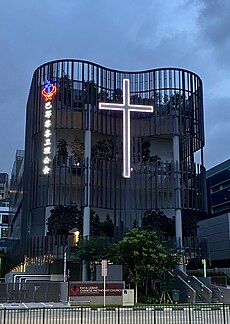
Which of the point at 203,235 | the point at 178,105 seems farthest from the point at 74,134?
the point at 203,235

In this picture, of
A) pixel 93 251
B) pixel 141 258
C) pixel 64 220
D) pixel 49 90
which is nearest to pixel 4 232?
pixel 64 220

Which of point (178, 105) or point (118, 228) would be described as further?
point (178, 105)

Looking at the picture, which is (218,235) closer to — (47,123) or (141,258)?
(47,123)

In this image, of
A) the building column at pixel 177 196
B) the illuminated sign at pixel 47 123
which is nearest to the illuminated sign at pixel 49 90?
the illuminated sign at pixel 47 123

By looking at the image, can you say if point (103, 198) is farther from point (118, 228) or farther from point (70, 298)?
point (70, 298)

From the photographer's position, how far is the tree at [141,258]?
37844 millimetres

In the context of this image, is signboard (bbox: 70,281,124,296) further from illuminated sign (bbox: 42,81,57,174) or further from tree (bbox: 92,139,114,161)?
tree (bbox: 92,139,114,161)

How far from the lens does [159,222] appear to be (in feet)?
172

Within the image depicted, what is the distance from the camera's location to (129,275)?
38719 millimetres

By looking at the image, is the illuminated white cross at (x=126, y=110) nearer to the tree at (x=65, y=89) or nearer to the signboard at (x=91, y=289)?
the tree at (x=65, y=89)

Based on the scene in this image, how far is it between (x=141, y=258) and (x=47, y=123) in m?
20.1

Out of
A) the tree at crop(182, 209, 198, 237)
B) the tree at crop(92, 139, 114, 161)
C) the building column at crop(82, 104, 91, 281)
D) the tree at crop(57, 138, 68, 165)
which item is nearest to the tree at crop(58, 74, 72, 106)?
the building column at crop(82, 104, 91, 281)

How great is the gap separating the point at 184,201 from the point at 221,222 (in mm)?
24285

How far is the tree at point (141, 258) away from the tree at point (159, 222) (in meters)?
12.3
